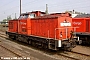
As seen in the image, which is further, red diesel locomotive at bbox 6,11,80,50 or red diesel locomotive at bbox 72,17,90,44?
red diesel locomotive at bbox 72,17,90,44

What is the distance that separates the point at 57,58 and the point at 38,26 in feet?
13.4

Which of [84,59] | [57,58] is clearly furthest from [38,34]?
[84,59]

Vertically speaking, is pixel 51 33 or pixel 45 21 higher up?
pixel 45 21

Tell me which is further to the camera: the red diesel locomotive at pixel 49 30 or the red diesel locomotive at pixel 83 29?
the red diesel locomotive at pixel 83 29

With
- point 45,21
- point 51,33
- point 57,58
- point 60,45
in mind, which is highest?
point 45,21

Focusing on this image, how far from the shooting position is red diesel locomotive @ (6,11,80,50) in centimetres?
1110

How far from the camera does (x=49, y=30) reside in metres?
11.9

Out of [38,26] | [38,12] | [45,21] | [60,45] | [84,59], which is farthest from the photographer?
[38,12]

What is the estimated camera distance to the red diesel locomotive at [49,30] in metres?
11.1

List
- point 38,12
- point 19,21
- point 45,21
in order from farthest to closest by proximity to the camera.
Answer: point 19,21
point 38,12
point 45,21

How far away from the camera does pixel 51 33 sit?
11.7 metres

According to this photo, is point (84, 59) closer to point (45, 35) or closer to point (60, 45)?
point (60, 45)

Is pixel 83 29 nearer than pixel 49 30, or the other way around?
pixel 49 30

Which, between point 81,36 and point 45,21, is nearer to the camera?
point 45,21
